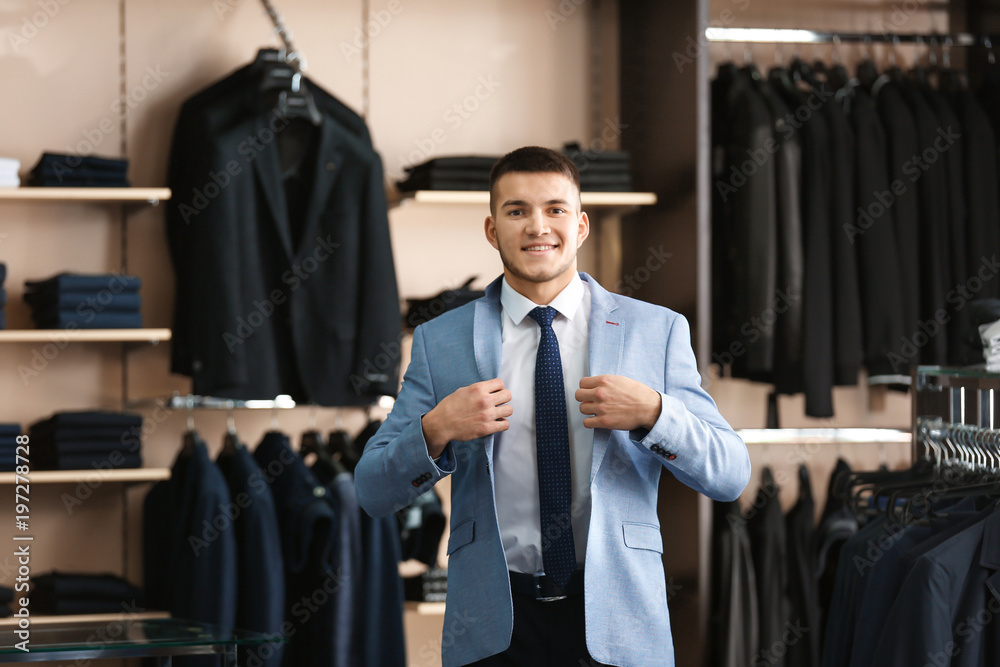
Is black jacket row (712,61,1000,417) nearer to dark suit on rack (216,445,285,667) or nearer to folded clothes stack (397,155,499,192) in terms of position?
folded clothes stack (397,155,499,192)

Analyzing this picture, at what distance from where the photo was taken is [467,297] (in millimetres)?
3354

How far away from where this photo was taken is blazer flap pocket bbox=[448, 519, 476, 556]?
6.13ft

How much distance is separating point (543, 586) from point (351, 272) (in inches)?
69.8

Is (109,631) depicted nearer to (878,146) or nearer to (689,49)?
(689,49)

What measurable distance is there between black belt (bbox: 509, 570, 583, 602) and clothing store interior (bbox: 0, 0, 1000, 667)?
4.58 feet

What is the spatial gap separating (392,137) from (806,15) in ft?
5.58

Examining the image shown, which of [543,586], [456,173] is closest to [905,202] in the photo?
[456,173]

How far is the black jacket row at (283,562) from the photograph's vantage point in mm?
3074

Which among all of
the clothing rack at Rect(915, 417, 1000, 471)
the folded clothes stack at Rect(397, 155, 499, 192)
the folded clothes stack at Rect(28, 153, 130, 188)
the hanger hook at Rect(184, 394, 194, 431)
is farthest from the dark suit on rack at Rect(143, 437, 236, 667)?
the clothing rack at Rect(915, 417, 1000, 471)

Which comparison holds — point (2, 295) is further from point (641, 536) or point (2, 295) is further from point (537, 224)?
point (641, 536)

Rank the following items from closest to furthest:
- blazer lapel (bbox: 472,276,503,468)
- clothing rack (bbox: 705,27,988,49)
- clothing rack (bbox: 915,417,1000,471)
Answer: blazer lapel (bbox: 472,276,503,468) < clothing rack (bbox: 915,417,1000,471) < clothing rack (bbox: 705,27,988,49)

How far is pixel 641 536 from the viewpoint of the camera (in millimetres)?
1835

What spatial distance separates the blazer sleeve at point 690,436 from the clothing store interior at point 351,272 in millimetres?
1305

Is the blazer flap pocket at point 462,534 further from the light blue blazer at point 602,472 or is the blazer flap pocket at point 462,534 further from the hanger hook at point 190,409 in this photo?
the hanger hook at point 190,409
